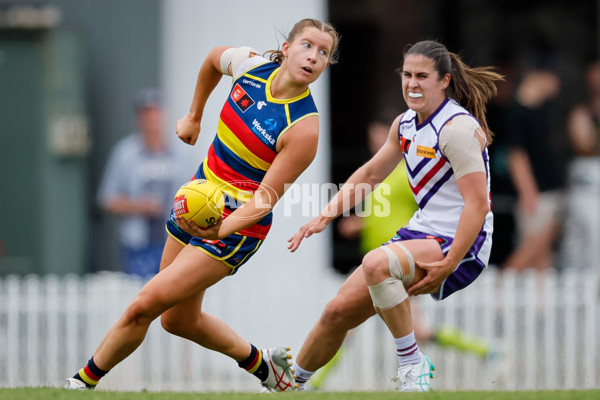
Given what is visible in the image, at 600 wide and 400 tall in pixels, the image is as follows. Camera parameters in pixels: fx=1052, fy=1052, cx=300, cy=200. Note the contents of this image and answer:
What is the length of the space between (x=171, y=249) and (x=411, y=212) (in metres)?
3.20

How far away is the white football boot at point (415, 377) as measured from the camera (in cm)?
620

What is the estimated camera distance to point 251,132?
625 cm

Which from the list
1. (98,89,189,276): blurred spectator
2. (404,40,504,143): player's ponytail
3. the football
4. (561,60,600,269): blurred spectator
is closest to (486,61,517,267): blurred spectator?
(561,60,600,269): blurred spectator

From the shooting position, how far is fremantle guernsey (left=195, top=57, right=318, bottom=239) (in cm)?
620

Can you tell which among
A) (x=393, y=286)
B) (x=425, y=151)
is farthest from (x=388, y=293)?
(x=425, y=151)

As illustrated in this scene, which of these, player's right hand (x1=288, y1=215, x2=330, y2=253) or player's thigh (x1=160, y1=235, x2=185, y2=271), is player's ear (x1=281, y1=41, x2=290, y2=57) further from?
player's thigh (x1=160, y1=235, x2=185, y2=271)

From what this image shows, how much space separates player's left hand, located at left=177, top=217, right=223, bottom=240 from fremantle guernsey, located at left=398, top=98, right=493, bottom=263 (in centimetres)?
119

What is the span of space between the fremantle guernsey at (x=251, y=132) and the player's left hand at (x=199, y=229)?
0.23 metres

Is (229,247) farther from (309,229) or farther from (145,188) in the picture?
(145,188)

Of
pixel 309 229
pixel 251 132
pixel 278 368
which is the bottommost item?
pixel 278 368

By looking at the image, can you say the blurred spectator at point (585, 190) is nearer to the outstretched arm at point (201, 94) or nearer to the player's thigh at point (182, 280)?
the outstretched arm at point (201, 94)

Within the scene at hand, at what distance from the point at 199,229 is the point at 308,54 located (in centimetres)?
121

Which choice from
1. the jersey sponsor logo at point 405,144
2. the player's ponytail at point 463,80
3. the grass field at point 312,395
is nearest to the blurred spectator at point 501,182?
the player's ponytail at point 463,80

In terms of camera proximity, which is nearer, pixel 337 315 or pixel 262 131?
pixel 262 131
